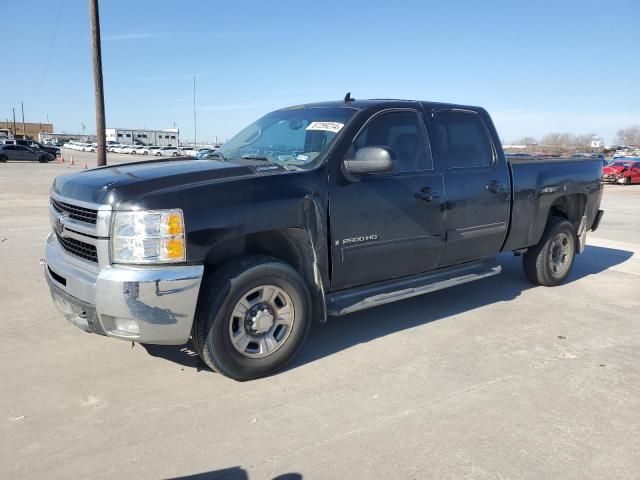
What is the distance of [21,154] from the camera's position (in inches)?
1526

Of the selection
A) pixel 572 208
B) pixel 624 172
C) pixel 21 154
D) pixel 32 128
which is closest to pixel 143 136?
pixel 32 128

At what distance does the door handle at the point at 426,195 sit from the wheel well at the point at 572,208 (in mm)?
2449

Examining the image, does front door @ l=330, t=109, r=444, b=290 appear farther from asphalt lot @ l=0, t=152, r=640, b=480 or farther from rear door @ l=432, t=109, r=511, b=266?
asphalt lot @ l=0, t=152, r=640, b=480

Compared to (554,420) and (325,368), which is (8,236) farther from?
(554,420)

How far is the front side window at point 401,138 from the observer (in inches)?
173

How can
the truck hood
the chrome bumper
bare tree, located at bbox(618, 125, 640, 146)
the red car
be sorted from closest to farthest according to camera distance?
the chrome bumper, the truck hood, the red car, bare tree, located at bbox(618, 125, 640, 146)

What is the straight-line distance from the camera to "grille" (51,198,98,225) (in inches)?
133

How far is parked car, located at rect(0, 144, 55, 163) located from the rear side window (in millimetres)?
40486

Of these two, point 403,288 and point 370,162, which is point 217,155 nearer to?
point 370,162

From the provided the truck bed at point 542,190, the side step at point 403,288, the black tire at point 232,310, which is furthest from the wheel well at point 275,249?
the truck bed at point 542,190

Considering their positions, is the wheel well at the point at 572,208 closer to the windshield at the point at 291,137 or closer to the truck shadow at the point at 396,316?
the truck shadow at the point at 396,316

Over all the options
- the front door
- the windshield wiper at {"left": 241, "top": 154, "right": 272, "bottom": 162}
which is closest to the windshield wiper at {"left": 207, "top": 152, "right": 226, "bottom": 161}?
the windshield wiper at {"left": 241, "top": 154, "right": 272, "bottom": 162}

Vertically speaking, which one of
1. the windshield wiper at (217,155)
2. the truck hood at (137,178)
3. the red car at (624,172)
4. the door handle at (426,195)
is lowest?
the red car at (624,172)

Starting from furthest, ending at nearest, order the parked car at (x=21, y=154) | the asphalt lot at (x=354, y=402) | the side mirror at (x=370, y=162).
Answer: the parked car at (x=21, y=154), the side mirror at (x=370, y=162), the asphalt lot at (x=354, y=402)
